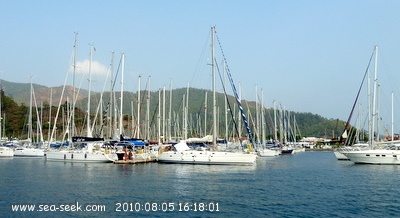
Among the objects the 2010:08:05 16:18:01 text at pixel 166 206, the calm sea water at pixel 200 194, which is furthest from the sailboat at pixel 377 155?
the 2010:08:05 16:18:01 text at pixel 166 206

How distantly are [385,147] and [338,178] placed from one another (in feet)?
75.0

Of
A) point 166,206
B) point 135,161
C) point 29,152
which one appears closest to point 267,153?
point 135,161

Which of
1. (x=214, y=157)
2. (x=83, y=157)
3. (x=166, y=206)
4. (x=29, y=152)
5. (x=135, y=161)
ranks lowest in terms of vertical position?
(x=166, y=206)

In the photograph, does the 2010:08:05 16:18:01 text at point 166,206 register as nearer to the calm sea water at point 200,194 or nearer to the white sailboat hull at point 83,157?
the calm sea water at point 200,194

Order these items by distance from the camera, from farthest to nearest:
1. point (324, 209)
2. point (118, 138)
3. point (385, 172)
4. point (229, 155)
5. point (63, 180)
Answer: point (118, 138)
point (229, 155)
point (385, 172)
point (63, 180)
point (324, 209)

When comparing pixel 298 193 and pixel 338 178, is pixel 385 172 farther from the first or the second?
pixel 298 193

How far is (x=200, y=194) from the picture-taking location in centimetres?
2947

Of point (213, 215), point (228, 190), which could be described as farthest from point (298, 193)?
point (213, 215)

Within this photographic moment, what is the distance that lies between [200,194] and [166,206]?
15.9ft

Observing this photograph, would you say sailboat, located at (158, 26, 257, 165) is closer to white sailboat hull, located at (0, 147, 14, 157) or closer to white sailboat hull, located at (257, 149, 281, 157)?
white sailboat hull, located at (257, 149, 281, 157)

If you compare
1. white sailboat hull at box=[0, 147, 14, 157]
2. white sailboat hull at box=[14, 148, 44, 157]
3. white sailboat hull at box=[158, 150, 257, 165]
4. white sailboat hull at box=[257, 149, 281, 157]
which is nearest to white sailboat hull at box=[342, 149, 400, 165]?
white sailboat hull at box=[158, 150, 257, 165]

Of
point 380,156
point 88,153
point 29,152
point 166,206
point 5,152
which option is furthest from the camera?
point 29,152

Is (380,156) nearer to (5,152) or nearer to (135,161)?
(135,161)

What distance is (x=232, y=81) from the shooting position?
197ft
